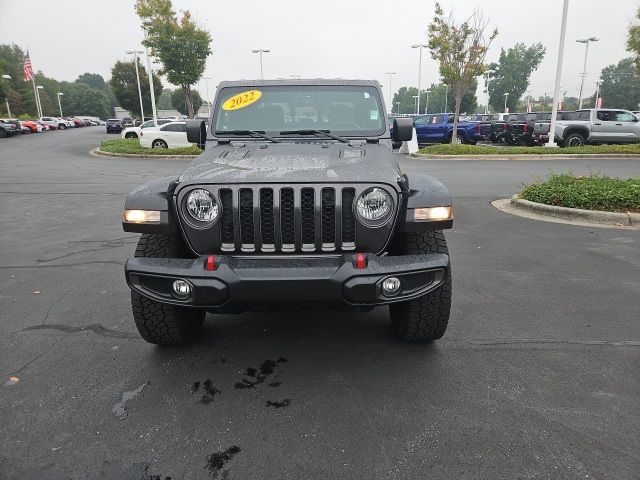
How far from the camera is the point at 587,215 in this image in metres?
7.29

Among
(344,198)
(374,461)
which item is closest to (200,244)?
(344,198)

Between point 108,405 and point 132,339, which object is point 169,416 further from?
point 132,339

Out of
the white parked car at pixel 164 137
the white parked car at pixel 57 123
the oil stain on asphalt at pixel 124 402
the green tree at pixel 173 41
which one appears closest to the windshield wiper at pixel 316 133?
the oil stain on asphalt at pixel 124 402

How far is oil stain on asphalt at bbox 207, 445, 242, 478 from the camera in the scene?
2.23m

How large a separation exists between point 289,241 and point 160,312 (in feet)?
3.55

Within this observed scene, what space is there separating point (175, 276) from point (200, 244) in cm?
32

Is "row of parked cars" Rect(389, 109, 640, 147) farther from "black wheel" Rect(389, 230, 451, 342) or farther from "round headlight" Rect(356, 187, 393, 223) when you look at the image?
"round headlight" Rect(356, 187, 393, 223)

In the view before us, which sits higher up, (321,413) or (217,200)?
(217,200)

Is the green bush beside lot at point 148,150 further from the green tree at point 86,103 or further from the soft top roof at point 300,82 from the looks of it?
the green tree at point 86,103

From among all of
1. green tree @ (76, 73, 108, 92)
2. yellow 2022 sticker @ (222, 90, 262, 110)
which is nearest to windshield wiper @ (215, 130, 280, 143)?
yellow 2022 sticker @ (222, 90, 262, 110)

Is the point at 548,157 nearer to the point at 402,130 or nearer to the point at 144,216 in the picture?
the point at 402,130

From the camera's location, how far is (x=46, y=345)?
3516mm

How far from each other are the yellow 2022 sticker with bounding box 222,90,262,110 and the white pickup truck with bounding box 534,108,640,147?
19.6m

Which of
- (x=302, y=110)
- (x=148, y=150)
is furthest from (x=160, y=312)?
(x=148, y=150)
